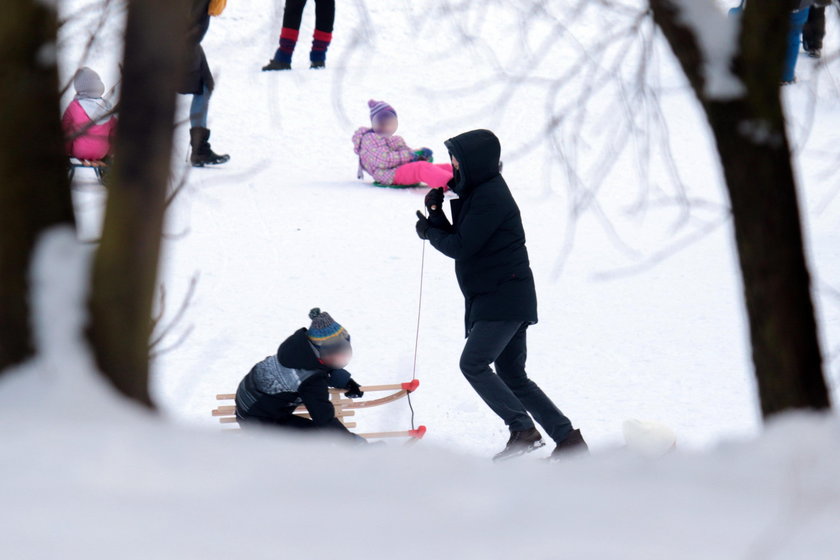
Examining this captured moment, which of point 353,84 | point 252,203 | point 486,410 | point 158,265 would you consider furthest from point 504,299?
point 353,84

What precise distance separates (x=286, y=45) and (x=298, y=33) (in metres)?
0.32

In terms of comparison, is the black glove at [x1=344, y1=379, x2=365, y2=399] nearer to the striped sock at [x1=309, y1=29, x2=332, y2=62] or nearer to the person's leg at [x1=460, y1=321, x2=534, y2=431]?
the person's leg at [x1=460, y1=321, x2=534, y2=431]

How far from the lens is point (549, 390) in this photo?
207 inches

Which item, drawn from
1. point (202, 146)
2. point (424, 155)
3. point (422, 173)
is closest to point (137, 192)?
point (422, 173)

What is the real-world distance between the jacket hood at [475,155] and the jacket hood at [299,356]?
1.03 meters

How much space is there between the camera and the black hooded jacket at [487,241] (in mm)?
4105

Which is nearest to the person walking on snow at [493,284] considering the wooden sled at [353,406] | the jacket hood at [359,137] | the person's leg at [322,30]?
the wooden sled at [353,406]

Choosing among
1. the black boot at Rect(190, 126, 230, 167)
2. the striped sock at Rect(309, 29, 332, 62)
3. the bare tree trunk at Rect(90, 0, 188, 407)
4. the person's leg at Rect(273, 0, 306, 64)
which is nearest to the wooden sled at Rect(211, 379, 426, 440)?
the bare tree trunk at Rect(90, 0, 188, 407)

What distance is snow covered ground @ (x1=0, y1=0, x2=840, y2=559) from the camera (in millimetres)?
1737

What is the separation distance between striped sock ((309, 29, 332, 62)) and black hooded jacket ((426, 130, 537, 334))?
322 inches

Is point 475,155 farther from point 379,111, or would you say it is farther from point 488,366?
point 379,111

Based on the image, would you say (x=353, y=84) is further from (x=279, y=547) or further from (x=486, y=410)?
(x=279, y=547)

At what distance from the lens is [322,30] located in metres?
11.8

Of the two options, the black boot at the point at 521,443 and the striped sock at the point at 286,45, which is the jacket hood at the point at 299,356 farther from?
the striped sock at the point at 286,45
